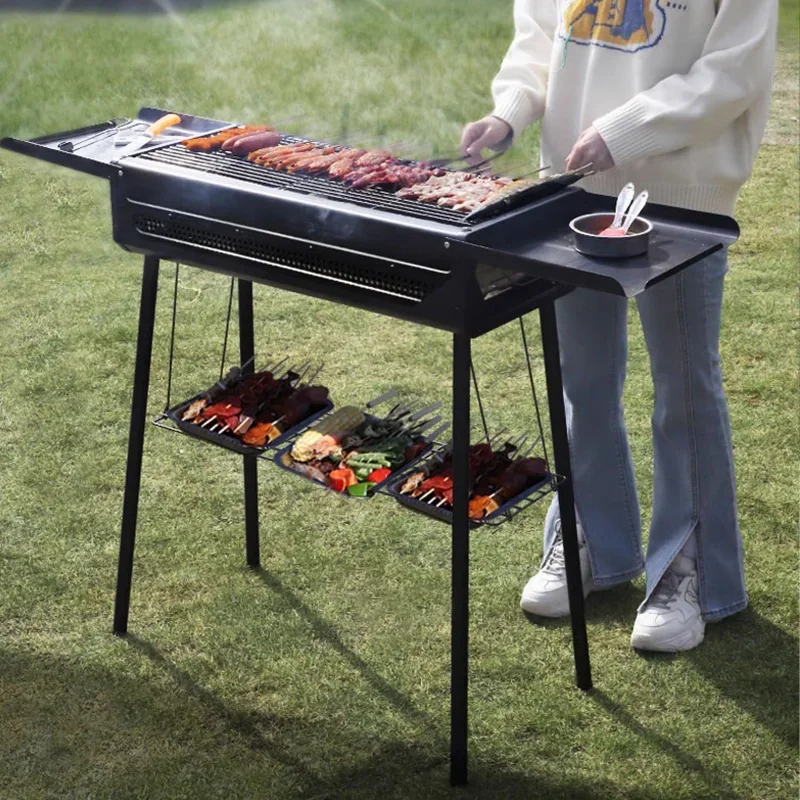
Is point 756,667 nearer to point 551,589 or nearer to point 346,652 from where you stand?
point 551,589

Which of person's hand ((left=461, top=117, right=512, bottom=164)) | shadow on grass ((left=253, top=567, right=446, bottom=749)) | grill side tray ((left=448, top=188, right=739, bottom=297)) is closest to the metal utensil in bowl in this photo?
grill side tray ((left=448, top=188, right=739, bottom=297))

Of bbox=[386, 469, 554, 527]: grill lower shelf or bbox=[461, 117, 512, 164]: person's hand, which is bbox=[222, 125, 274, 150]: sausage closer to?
bbox=[461, 117, 512, 164]: person's hand

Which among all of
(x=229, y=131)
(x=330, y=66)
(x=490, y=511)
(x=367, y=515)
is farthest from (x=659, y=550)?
(x=330, y=66)

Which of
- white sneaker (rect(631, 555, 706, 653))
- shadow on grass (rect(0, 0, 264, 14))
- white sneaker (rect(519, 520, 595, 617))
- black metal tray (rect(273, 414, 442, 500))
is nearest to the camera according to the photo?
black metal tray (rect(273, 414, 442, 500))

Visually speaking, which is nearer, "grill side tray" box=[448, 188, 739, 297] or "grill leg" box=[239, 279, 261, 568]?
"grill side tray" box=[448, 188, 739, 297]

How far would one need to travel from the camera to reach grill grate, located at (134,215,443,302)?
100.0 inches

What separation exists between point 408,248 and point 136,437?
108 cm

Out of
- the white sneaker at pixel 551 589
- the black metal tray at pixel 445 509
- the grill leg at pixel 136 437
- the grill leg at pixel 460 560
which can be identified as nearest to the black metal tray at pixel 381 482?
the black metal tray at pixel 445 509

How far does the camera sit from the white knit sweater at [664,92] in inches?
108

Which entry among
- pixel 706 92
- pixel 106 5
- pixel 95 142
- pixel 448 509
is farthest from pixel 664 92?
pixel 106 5

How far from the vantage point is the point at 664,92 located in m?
2.77

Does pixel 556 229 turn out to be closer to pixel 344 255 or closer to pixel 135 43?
pixel 344 255

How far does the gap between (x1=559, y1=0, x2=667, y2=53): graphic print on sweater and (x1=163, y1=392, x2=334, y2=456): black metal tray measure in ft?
3.53

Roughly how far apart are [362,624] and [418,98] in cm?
360
